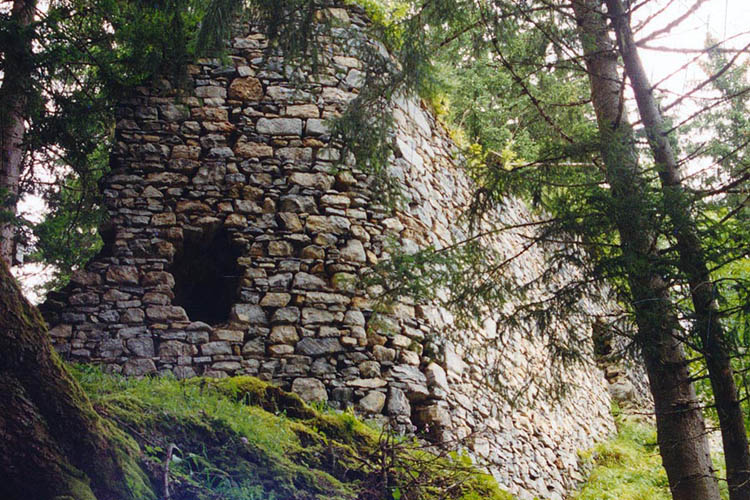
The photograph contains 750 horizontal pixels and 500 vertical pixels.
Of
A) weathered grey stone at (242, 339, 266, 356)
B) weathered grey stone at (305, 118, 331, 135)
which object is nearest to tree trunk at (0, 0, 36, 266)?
weathered grey stone at (242, 339, 266, 356)

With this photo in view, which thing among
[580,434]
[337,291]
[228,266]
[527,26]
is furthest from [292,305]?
[580,434]

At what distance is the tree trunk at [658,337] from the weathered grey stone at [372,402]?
7.28 feet

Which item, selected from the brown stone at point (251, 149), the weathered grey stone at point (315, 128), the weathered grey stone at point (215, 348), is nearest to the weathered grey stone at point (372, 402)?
the weathered grey stone at point (215, 348)

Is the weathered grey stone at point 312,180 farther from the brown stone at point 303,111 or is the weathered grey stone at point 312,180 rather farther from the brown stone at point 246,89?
the brown stone at point 246,89

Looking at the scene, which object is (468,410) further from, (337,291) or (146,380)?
(146,380)

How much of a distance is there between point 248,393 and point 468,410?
2.39 meters

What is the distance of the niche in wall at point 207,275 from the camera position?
6.19 metres

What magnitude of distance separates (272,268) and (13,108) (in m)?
3.12

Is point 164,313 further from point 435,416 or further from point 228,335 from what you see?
point 435,416

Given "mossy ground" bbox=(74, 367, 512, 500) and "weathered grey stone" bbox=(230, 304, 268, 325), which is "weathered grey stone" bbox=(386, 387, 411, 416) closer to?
"mossy ground" bbox=(74, 367, 512, 500)

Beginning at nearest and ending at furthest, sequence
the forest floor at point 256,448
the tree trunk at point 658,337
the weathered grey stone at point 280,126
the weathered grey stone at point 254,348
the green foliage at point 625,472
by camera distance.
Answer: the forest floor at point 256,448 < the tree trunk at point 658,337 < the weathered grey stone at point 254,348 < the weathered grey stone at point 280,126 < the green foliage at point 625,472

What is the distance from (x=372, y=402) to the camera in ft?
18.1

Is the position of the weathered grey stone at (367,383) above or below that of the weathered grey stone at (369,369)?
below

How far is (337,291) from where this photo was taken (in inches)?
236
